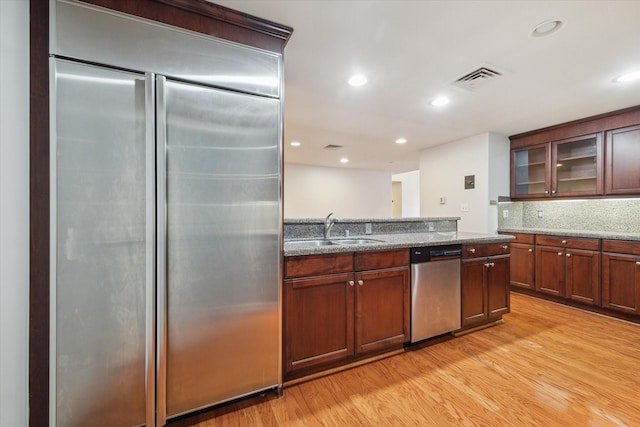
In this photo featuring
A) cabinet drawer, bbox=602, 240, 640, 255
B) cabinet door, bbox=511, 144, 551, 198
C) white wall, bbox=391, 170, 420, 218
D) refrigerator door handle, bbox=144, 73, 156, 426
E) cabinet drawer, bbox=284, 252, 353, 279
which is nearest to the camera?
refrigerator door handle, bbox=144, 73, 156, 426

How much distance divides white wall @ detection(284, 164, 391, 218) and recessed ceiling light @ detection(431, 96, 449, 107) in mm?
4390

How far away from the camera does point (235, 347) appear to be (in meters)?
1.60

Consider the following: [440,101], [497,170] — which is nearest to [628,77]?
[440,101]

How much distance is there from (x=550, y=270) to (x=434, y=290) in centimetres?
226

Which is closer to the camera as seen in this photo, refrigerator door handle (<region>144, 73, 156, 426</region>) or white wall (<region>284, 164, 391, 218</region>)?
refrigerator door handle (<region>144, 73, 156, 426</region>)

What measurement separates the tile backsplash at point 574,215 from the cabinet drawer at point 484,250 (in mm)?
1602

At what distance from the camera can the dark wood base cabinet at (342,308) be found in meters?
1.82

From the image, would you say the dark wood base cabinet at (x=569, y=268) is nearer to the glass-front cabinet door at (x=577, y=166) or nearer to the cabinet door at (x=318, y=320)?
the glass-front cabinet door at (x=577, y=166)

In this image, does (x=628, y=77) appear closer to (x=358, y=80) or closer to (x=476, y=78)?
(x=476, y=78)

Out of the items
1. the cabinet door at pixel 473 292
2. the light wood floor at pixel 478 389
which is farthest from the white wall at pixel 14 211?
the cabinet door at pixel 473 292

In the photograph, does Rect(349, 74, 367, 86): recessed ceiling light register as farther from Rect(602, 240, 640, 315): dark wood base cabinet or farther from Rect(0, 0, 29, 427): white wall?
Rect(602, 240, 640, 315): dark wood base cabinet

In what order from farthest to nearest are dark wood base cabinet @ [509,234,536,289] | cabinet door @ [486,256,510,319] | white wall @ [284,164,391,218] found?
white wall @ [284,164,391,218] < dark wood base cabinet @ [509,234,536,289] < cabinet door @ [486,256,510,319]

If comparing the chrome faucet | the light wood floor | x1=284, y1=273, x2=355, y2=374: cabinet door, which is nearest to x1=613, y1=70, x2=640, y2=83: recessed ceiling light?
the light wood floor

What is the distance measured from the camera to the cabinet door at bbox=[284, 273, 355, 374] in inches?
71.2
